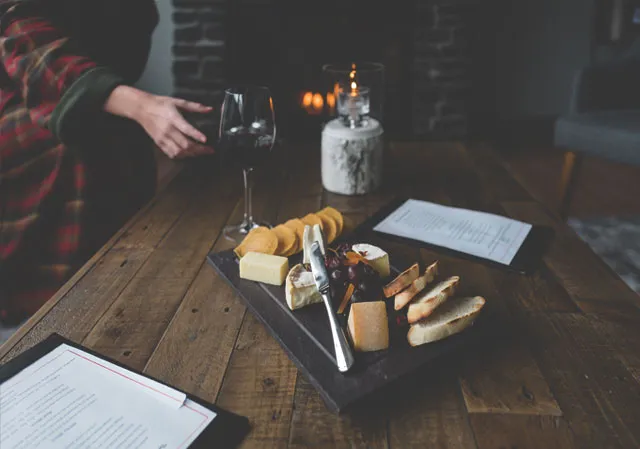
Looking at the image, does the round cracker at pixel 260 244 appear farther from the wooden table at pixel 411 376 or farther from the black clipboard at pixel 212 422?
the black clipboard at pixel 212 422

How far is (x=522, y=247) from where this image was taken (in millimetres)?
961

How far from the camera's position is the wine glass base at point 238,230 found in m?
1.02

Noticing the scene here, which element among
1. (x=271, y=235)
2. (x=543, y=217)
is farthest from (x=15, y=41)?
(x=543, y=217)

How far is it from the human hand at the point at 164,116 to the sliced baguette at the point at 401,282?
0.46 m

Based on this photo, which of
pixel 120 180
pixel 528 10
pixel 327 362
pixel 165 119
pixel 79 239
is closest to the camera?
pixel 327 362

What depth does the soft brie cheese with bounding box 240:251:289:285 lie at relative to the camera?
81 centimetres

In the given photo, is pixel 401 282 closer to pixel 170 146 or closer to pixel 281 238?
pixel 281 238

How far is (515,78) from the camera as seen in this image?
3484mm

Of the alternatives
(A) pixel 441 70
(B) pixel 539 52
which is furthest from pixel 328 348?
(B) pixel 539 52

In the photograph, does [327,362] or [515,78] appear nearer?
[327,362]

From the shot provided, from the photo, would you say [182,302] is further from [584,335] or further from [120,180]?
[120,180]

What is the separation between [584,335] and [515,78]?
3.07m

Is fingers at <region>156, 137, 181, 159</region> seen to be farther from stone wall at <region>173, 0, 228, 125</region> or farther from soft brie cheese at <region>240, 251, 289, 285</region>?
stone wall at <region>173, 0, 228, 125</region>

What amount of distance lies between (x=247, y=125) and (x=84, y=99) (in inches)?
14.5
